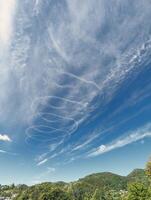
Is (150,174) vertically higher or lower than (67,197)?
lower

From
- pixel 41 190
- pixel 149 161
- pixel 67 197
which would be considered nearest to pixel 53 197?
pixel 67 197

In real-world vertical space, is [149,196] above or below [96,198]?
below

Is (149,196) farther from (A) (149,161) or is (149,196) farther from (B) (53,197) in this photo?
(B) (53,197)

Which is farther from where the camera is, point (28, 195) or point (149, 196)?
point (28, 195)

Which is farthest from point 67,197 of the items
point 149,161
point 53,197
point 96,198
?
point 149,161

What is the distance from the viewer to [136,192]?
192ft

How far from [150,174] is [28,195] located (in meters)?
131

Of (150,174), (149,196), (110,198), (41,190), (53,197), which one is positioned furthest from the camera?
(41,190)

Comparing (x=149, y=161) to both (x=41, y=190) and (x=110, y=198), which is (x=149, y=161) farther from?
(x=41, y=190)

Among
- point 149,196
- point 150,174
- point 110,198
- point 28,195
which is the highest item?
point 28,195

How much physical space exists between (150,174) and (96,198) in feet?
261

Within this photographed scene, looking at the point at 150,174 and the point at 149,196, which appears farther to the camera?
the point at 150,174

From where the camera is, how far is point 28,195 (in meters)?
194

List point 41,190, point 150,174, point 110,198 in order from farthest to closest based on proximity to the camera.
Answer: point 41,190, point 110,198, point 150,174
